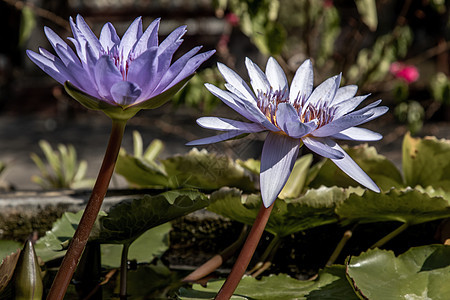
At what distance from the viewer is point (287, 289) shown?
0.50 metres

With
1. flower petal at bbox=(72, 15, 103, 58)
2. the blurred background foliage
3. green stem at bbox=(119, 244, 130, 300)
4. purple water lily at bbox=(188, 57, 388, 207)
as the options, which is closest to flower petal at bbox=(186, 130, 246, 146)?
purple water lily at bbox=(188, 57, 388, 207)

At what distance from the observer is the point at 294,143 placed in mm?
355

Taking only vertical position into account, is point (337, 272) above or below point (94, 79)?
below

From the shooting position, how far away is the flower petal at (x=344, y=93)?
43 centimetres

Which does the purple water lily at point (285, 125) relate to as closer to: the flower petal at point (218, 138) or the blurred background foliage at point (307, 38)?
the flower petal at point (218, 138)

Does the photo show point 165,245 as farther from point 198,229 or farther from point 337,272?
point 337,272

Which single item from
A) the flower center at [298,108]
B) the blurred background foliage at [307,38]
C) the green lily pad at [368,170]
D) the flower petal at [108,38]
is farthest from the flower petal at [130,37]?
the blurred background foliage at [307,38]

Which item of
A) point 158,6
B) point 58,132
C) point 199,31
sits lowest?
point 58,132

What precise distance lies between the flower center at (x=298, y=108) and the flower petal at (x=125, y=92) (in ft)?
0.35

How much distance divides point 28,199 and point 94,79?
482 millimetres

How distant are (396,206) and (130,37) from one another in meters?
0.34

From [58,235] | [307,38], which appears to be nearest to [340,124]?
[58,235]

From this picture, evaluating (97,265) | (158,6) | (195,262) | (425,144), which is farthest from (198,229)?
(158,6)

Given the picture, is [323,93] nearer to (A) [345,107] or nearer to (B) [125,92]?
(A) [345,107]
